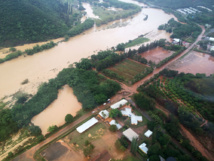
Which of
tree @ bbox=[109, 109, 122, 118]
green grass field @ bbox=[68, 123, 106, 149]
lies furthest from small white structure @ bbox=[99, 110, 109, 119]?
green grass field @ bbox=[68, 123, 106, 149]

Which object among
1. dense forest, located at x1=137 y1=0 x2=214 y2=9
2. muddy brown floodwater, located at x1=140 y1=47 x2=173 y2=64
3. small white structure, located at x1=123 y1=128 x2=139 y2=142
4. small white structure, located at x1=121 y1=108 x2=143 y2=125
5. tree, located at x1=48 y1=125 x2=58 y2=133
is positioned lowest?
tree, located at x1=48 y1=125 x2=58 y2=133

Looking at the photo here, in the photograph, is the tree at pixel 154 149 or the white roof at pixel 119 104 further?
the white roof at pixel 119 104

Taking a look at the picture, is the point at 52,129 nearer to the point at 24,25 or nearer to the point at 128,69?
the point at 128,69

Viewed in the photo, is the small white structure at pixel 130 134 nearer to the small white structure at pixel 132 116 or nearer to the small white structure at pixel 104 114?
the small white structure at pixel 132 116

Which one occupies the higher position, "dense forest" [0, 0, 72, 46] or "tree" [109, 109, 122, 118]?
"dense forest" [0, 0, 72, 46]

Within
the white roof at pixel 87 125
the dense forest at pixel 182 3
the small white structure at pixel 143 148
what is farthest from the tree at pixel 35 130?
the dense forest at pixel 182 3

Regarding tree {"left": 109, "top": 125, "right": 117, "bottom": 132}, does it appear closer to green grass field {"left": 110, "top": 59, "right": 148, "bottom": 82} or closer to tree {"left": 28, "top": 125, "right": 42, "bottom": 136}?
tree {"left": 28, "top": 125, "right": 42, "bottom": 136}
